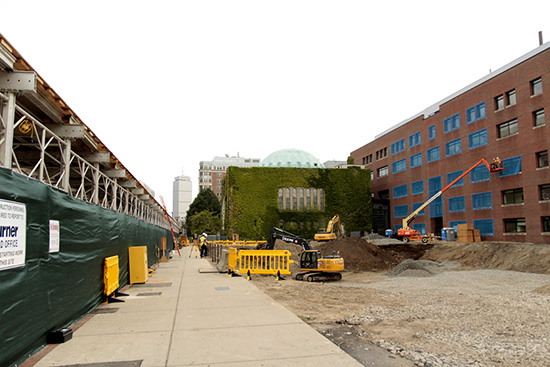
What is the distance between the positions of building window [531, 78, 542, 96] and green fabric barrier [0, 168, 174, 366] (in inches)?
1498

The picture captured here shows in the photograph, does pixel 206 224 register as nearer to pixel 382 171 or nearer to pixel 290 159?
pixel 290 159

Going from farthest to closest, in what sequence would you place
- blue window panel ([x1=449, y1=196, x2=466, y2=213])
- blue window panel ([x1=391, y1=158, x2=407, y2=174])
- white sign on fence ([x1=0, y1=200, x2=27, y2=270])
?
blue window panel ([x1=391, y1=158, x2=407, y2=174])
blue window panel ([x1=449, y1=196, x2=466, y2=213])
white sign on fence ([x1=0, y1=200, x2=27, y2=270])

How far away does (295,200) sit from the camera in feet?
194

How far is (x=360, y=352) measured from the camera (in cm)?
648

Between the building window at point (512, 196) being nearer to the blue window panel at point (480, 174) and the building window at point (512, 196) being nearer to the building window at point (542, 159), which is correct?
the blue window panel at point (480, 174)

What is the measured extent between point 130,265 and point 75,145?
16.7 ft

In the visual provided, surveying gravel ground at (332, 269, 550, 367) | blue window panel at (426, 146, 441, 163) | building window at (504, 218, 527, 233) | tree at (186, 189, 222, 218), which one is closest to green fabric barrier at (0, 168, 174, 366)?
gravel ground at (332, 269, 550, 367)

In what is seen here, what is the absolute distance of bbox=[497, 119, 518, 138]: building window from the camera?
3709cm

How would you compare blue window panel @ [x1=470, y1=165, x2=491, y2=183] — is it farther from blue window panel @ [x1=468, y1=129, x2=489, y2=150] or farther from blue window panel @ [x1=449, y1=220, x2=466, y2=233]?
blue window panel @ [x1=449, y1=220, x2=466, y2=233]

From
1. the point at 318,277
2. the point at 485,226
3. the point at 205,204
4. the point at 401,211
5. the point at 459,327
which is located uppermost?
the point at 205,204

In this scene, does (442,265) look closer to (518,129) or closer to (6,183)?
(518,129)

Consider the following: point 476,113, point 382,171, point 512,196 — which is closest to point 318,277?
point 512,196

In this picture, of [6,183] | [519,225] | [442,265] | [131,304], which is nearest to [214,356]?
[6,183]

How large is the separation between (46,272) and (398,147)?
57.0 m
